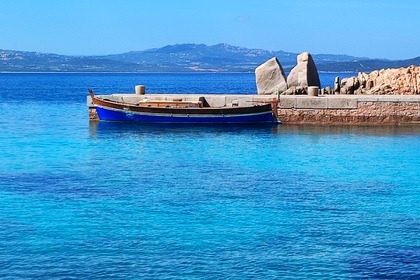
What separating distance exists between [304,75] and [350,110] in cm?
485

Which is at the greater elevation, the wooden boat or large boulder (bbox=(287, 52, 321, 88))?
large boulder (bbox=(287, 52, 321, 88))

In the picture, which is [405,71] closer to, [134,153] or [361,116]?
[361,116]

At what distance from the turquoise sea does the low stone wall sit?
13.4 ft

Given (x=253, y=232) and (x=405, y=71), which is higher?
(x=405, y=71)

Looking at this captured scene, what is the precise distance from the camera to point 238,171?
20.8 m

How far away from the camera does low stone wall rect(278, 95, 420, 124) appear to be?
32.0m

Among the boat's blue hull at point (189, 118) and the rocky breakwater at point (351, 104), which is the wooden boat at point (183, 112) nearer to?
the boat's blue hull at point (189, 118)

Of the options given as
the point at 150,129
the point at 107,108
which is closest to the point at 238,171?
the point at 150,129

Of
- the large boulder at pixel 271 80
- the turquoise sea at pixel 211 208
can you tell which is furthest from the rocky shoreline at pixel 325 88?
the turquoise sea at pixel 211 208

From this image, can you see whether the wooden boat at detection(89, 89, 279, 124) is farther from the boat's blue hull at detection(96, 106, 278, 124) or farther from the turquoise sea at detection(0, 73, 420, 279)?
the turquoise sea at detection(0, 73, 420, 279)

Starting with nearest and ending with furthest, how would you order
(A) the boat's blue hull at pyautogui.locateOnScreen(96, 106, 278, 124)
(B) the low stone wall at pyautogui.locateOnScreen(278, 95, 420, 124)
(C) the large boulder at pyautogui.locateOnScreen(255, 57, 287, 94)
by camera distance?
(B) the low stone wall at pyautogui.locateOnScreen(278, 95, 420, 124), (A) the boat's blue hull at pyautogui.locateOnScreen(96, 106, 278, 124), (C) the large boulder at pyautogui.locateOnScreen(255, 57, 287, 94)

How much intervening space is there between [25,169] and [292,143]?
970 cm

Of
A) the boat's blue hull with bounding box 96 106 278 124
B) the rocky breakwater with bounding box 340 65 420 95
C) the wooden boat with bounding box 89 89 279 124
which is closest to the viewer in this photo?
the wooden boat with bounding box 89 89 279 124

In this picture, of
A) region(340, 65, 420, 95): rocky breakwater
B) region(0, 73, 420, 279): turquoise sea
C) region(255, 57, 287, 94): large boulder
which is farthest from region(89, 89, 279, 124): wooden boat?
region(340, 65, 420, 95): rocky breakwater
